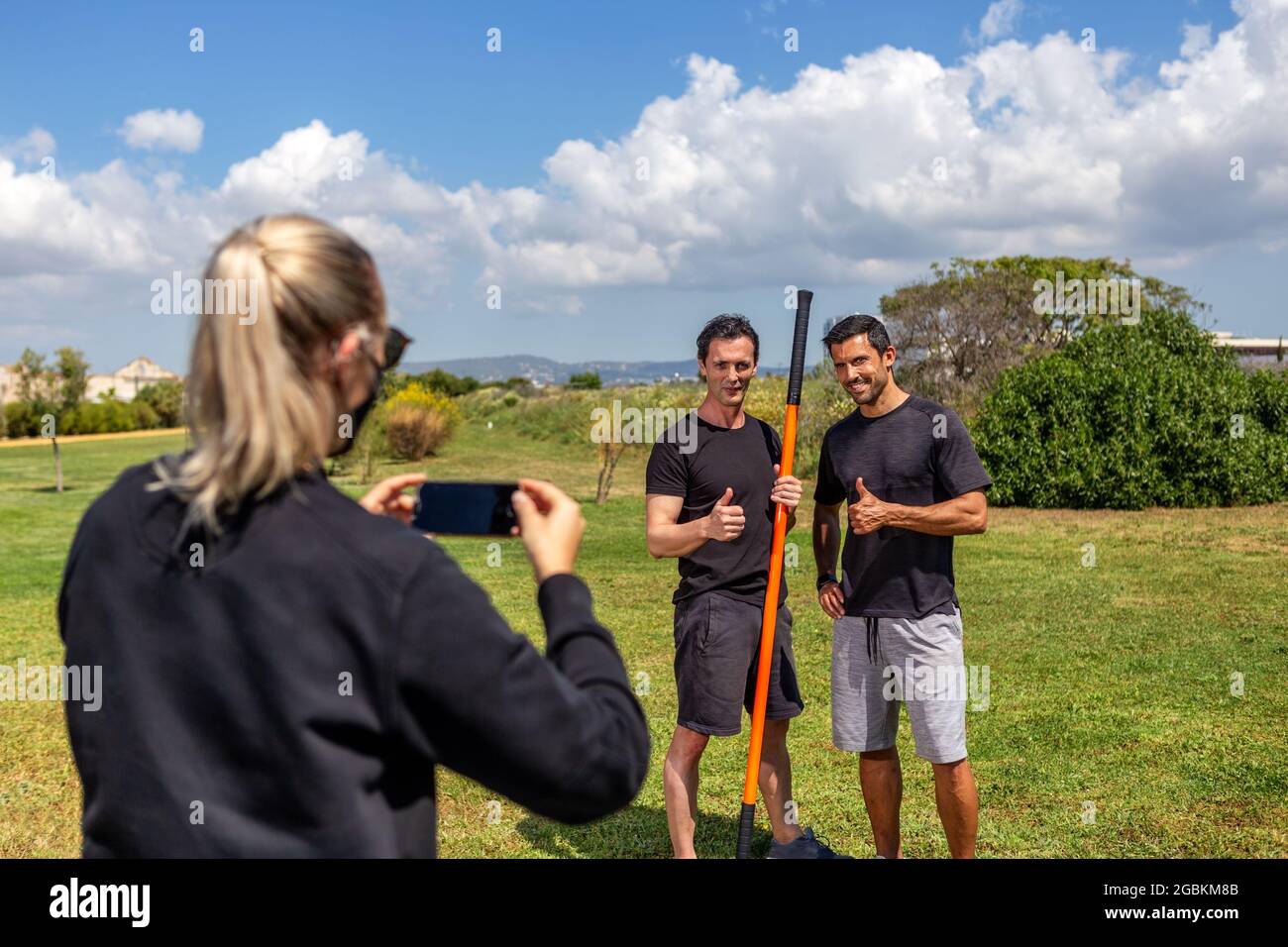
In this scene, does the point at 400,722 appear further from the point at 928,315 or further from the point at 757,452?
the point at 928,315

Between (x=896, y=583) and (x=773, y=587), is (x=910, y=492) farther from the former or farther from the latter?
(x=773, y=587)

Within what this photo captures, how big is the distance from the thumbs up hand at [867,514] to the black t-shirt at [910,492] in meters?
0.14

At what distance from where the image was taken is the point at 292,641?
1345mm

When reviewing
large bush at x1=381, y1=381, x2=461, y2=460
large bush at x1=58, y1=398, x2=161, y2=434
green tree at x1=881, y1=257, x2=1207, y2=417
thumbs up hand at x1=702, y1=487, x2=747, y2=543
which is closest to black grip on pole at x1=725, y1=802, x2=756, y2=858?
thumbs up hand at x1=702, y1=487, x2=747, y2=543

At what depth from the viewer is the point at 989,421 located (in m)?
18.0

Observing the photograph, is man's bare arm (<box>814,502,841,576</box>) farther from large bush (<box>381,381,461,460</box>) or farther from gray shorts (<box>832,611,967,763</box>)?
large bush (<box>381,381,461,460</box>)

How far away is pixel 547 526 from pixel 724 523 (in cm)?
284

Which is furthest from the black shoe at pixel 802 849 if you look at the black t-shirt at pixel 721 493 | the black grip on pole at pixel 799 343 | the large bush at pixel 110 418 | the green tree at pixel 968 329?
the large bush at pixel 110 418

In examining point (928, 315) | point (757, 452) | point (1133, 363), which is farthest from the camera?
point (928, 315)

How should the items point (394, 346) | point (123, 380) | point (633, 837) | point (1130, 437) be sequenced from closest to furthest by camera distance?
point (394, 346) < point (633, 837) < point (1130, 437) < point (123, 380)

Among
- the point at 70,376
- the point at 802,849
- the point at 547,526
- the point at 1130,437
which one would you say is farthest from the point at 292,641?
the point at 70,376

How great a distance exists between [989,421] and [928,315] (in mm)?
7642

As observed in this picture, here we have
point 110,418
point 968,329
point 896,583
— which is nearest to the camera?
point 896,583

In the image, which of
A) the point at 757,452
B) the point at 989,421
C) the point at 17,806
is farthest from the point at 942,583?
the point at 989,421
